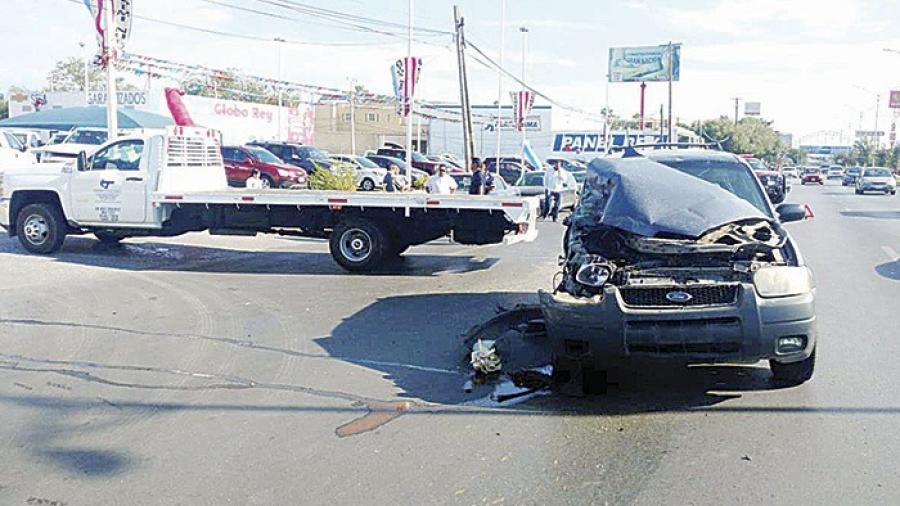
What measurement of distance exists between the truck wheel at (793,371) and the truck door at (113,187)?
10.3m

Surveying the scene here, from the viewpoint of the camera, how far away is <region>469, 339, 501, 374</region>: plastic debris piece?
711cm

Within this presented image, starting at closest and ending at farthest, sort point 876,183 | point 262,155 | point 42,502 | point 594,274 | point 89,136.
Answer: point 42,502, point 594,274, point 262,155, point 89,136, point 876,183

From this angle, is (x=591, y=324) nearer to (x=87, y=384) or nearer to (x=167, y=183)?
(x=87, y=384)

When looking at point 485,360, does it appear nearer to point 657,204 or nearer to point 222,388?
point 657,204

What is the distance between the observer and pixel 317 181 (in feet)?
67.7

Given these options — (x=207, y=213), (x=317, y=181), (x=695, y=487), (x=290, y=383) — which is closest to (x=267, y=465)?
(x=290, y=383)

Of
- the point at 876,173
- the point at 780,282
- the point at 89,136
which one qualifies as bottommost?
the point at 780,282

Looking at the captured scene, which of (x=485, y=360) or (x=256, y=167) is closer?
(x=485, y=360)

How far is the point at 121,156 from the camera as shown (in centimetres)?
1431

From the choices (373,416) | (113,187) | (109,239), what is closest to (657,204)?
(373,416)

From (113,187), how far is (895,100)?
340 feet

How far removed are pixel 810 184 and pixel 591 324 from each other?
66419mm

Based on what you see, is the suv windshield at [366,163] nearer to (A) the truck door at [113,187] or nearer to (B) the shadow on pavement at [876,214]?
(B) the shadow on pavement at [876,214]

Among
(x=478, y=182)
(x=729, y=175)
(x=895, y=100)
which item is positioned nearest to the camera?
(x=729, y=175)
